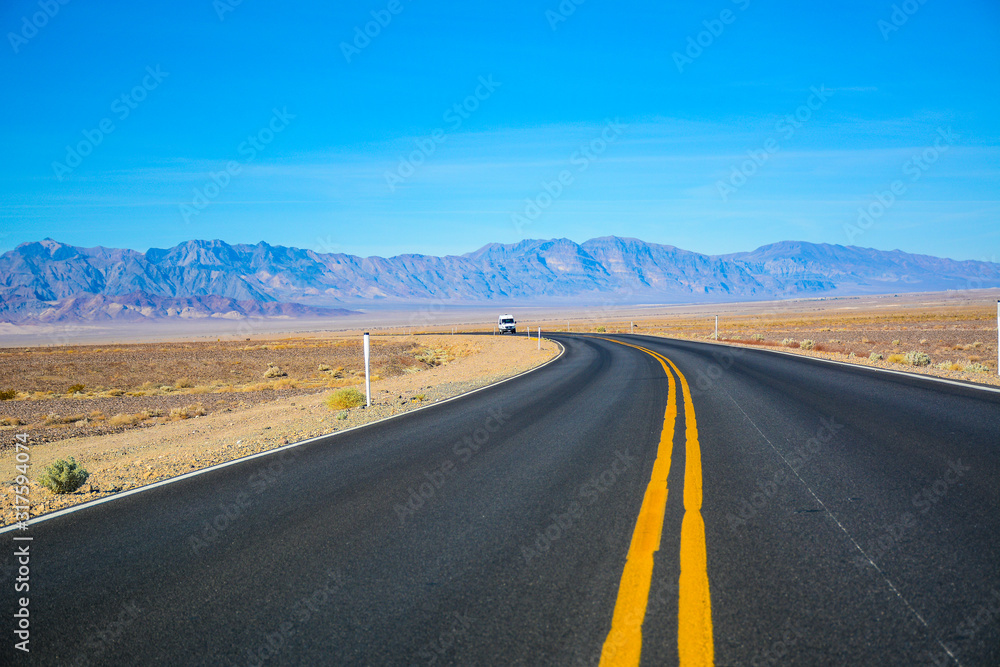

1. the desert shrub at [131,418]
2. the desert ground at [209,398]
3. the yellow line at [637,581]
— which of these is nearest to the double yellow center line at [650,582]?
the yellow line at [637,581]

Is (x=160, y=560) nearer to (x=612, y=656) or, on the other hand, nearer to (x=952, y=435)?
(x=612, y=656)

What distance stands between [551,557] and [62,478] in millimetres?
6251

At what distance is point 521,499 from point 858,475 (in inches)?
128

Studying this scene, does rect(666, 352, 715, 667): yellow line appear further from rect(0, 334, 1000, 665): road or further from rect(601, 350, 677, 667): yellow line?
rect(601, 350, 677, 667): yellow line

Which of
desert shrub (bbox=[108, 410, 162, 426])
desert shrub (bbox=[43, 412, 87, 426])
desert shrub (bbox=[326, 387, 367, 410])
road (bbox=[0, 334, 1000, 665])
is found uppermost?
road (bbox=[0, 334, 1000, 665])

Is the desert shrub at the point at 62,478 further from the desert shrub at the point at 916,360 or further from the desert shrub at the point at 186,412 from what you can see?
the desert shrub at the point at 916,360

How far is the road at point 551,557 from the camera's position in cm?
311

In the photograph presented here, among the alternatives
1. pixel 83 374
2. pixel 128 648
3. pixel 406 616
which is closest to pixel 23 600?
Result: pixel 128 648

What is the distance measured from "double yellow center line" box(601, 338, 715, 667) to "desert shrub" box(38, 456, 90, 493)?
6611mm

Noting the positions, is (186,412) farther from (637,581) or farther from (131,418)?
(637,581)

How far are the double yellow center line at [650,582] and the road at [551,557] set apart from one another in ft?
0.05

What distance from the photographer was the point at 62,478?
7.16 meters

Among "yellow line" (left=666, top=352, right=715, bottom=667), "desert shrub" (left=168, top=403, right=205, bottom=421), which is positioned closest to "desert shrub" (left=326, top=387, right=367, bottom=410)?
"desert shrub" (left=168, top=403, right=205, bottom=421)

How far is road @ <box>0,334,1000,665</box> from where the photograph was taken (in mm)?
3109
